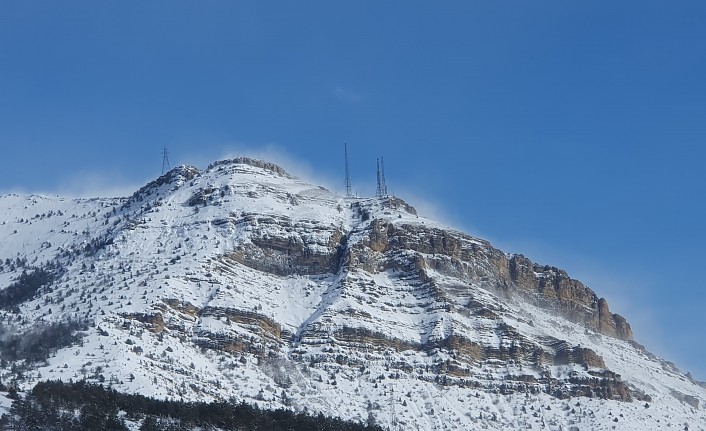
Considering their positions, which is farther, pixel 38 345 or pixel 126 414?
pixel 38 345

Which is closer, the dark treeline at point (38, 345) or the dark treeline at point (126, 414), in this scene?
the dark treeline at point (126, 414)

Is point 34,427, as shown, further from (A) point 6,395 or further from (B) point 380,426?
(B) point 380,426

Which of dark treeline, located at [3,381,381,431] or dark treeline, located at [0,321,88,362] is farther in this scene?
dark treeline, located at [0,321,88,362]

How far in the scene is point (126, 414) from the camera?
6260 inches

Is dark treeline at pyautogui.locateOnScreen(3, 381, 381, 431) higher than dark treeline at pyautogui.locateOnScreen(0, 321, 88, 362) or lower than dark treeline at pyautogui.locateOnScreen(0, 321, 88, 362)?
lower

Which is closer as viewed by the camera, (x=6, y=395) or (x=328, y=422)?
(x=6, y=395)

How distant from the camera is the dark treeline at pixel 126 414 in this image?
15075 cm

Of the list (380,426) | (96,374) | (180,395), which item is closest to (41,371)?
(96,374)

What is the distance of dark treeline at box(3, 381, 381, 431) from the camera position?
150750mm

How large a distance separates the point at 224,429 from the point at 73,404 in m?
18.6

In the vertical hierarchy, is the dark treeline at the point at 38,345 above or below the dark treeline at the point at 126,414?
above

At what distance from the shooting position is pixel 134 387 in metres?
179

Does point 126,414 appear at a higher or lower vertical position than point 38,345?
lower

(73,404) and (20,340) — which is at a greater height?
(20,340)
